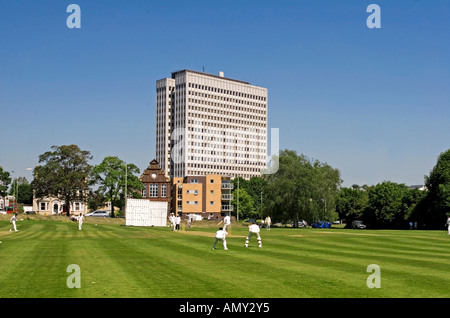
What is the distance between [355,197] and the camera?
14875 cm

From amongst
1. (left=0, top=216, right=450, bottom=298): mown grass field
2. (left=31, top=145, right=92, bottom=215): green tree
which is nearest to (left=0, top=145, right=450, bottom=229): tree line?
(left=31, top=145, right=92, bottom=215): green tree

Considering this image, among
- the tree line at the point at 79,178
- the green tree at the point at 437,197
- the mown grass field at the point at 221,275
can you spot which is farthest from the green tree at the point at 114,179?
the mown grass field at the point at 221,275

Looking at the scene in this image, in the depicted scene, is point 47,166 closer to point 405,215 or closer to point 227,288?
point 405,215

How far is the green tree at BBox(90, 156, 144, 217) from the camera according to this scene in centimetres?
13125

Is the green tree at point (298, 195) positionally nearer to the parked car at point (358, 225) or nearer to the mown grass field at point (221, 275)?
the parked car at point (358, 225)

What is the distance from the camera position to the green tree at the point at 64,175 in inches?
5030

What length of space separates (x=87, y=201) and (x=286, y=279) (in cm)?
11733

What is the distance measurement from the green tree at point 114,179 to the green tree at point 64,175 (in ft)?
9.38

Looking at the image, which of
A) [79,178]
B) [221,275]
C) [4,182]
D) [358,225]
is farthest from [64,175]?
[221,275]

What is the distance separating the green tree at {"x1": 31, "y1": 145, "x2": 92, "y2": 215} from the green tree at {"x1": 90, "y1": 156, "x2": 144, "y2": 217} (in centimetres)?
286

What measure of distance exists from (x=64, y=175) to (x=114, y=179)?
38.1ft

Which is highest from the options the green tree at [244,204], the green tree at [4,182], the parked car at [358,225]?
the green tree at [4,182]

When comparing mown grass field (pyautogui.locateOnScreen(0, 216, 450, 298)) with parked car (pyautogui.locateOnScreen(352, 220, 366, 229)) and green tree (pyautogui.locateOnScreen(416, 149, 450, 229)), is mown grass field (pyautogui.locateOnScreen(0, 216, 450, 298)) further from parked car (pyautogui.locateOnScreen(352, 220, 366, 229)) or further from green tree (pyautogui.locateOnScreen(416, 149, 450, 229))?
parked car (pyautogui.locateOnScreen(352, 220, 366, 229))
